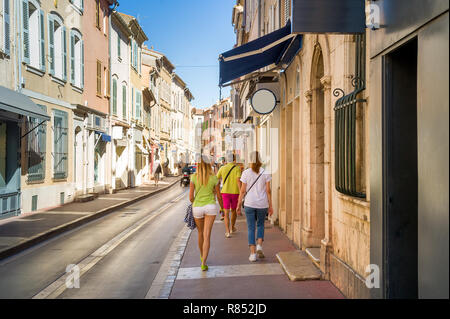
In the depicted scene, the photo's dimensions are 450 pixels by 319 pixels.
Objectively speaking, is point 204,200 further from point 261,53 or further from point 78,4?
point 78,4

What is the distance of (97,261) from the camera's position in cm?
782

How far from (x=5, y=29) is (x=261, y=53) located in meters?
7.78


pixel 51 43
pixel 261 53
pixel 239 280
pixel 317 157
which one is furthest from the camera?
pixel 51 43

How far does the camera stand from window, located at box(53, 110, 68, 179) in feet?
55.2

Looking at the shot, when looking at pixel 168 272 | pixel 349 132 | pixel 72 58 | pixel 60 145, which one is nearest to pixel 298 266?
pixel 168 272

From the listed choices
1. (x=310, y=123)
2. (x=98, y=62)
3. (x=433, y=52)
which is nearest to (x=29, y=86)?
(x=98, y=62)

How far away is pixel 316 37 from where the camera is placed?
7492 mm

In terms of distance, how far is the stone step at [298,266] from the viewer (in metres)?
6.24

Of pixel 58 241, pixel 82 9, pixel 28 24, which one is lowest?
pixel 58 241

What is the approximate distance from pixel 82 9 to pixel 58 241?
13.0 metres

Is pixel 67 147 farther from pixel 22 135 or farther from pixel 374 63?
pixel 374 63

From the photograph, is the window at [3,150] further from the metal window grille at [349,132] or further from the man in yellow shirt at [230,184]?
the metal window grille at [349,132]

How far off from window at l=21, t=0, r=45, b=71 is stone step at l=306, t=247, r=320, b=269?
10.9 meters

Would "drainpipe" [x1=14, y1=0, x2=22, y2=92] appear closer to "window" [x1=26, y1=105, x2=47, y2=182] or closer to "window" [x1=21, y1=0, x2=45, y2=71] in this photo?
"window" [x1=21, y1=0, x2=45, y2=71]
